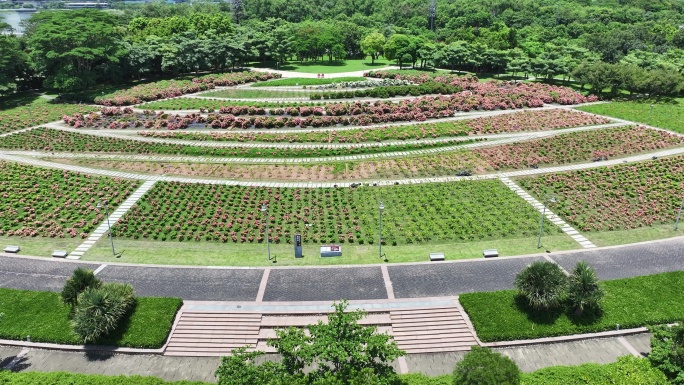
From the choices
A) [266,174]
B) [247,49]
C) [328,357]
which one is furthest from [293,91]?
[328,357]

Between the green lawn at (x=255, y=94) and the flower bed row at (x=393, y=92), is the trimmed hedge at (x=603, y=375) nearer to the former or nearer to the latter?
the flower bed row at (x=393, y=92)

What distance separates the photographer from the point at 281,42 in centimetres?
11244

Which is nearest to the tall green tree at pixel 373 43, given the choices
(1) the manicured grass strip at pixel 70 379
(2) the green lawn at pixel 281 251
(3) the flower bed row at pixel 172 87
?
(3) the flower bed row at pixel 172 87

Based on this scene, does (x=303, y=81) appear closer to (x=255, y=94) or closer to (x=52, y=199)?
(x=255, y=94)

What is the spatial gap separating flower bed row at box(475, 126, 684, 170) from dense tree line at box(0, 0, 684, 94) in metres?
25.5

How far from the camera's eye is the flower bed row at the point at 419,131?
64.7 metres

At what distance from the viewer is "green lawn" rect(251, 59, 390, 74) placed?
112m

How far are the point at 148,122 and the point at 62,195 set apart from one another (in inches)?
932

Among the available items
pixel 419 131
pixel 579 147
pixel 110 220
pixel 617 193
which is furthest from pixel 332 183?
pixel 579 147

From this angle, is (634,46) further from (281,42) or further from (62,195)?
(62,195)

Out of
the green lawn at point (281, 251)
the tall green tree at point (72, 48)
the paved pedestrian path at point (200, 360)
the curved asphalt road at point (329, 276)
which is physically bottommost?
the paved pedestrian path at point (200, 360)

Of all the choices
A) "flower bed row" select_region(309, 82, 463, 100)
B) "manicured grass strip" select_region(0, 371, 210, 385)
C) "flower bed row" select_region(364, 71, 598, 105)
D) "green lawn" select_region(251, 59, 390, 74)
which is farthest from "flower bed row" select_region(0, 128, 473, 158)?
"green lawn" select_region(251, 59, 390, 74)

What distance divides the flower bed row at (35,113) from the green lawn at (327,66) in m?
47.4

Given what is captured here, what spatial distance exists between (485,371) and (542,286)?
1051 centimetres
